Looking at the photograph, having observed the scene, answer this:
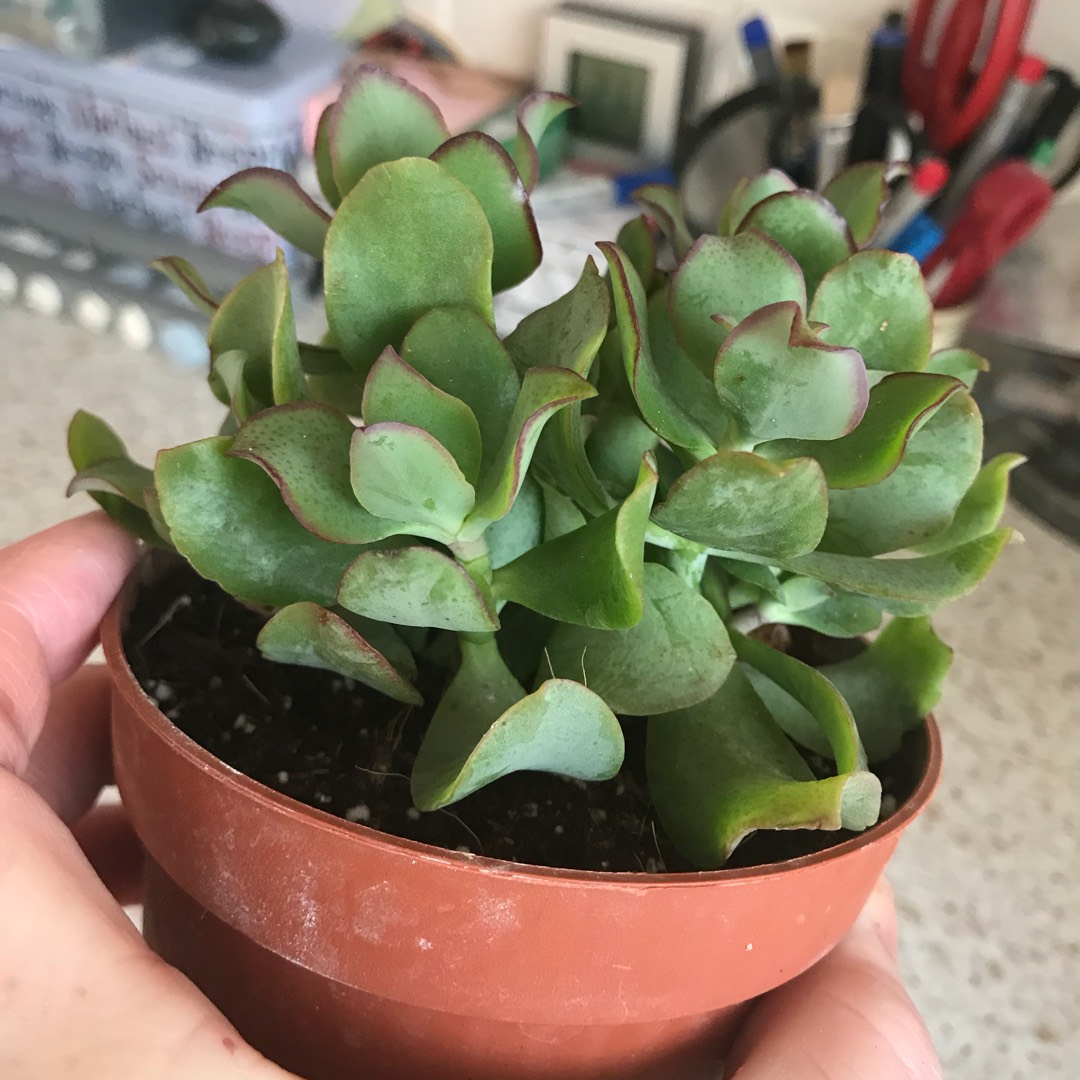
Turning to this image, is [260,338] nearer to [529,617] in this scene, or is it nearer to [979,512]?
[529,617]

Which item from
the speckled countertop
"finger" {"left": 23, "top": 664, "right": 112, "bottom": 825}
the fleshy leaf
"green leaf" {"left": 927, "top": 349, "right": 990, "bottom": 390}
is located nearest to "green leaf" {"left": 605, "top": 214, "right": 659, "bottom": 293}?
the fleshy leaf

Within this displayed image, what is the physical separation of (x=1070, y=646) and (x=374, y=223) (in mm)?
736

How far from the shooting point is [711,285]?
316 millimetres

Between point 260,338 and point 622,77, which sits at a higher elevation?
point 260,338

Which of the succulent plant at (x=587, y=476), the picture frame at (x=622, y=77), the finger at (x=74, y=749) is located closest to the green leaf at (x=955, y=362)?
the succulent plant at (x=587, y=476)

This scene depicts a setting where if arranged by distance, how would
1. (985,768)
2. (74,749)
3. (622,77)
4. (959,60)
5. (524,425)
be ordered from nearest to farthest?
(524,425) → (74,749) → (985,768) → (959,60) → (622,77)

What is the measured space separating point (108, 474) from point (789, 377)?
243 mm

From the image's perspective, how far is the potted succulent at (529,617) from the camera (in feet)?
0.95

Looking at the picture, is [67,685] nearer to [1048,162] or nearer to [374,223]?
[374,223]

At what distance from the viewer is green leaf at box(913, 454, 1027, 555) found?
0.36 metres

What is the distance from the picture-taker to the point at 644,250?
40 cm

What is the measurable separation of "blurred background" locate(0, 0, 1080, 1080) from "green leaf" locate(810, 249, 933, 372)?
48 centimetres

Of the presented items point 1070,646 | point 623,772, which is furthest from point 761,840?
point 1070,646

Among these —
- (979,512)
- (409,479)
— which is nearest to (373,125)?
(409,479)
